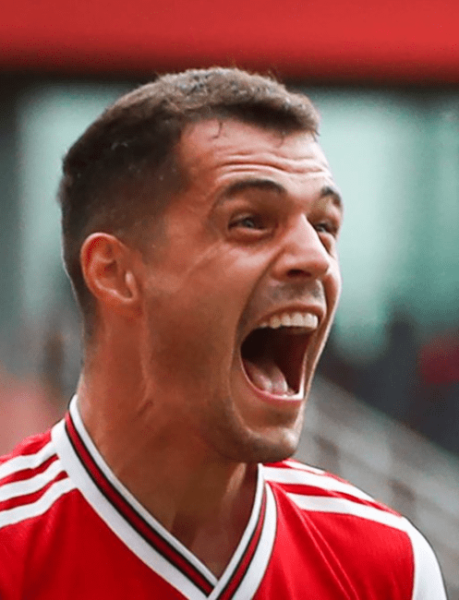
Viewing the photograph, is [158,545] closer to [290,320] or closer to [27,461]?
[27,461]

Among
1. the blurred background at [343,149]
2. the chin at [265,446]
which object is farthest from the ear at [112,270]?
the blurred background at [343,149]

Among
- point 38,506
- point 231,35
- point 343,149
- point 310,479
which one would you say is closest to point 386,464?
point 343,149

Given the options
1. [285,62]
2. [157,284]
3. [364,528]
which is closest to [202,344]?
[157,284]

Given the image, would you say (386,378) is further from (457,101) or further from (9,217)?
(9,217)

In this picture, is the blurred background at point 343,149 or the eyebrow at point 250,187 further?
the blurred background at point 343,149

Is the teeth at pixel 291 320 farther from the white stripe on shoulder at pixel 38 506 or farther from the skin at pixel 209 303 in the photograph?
the white stripe on shoulder at pixel 38 506

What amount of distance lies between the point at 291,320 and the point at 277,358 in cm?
14

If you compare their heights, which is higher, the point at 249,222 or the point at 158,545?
the point at 249,222

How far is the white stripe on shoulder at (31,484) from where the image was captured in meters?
1.60

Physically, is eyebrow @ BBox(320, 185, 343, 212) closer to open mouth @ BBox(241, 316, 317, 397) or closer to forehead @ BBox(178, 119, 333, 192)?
forehead @ BBox(178, 119, 333, 192)

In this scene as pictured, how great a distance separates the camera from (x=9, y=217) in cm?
552

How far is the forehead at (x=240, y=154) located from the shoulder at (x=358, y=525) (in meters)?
0.50

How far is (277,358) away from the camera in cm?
167

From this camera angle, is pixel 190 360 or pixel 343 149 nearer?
pixel 190 360
